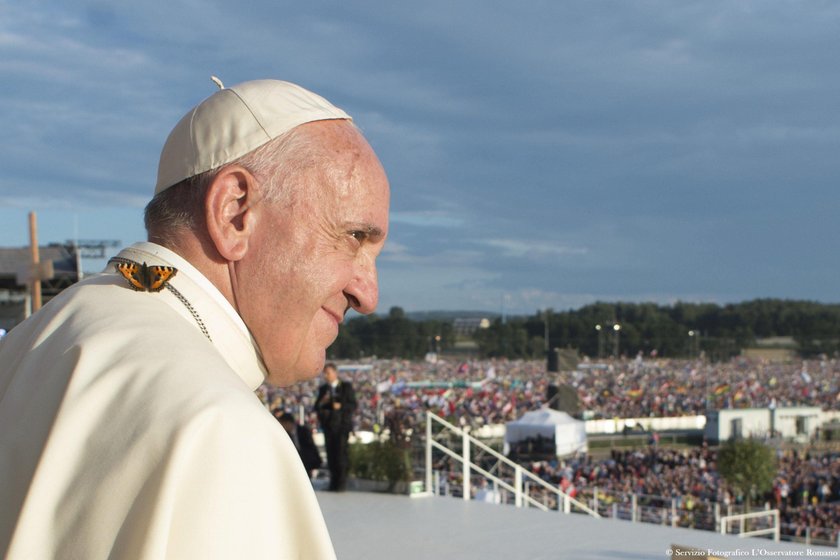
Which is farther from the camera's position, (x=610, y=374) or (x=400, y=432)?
(x=610, y=374)

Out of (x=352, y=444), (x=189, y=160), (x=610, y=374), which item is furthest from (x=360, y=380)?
(x=189, y=160)

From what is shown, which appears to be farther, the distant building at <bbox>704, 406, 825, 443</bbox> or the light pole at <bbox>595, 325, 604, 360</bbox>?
the light pole at <bbox>595, 325, 604, 360</bbox>

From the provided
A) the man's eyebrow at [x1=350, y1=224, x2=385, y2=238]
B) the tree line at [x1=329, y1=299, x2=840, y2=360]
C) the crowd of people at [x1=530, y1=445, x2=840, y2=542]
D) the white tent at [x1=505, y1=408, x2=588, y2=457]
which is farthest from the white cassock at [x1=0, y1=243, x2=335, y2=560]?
the tree line at [x1=329, y1=299, x2=840, y2=360]

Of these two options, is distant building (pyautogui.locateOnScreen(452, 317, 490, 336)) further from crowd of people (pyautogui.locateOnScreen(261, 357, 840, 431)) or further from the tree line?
crowd of people (pyautogui.locateOnScreen(261, 357, 840, 431))

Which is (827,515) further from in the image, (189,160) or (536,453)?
(189,160)

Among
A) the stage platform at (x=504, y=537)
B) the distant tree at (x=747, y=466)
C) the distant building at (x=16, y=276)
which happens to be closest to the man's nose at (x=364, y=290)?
the stage platform at (x=504, y=537)

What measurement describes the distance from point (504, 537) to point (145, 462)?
6075 mm

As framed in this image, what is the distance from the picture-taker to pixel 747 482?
15555 mm

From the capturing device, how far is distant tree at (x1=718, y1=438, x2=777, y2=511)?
51.1 feet

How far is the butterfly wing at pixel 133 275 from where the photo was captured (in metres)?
0.79

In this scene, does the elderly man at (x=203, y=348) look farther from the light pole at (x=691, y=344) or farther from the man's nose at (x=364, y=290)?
the light pole at (x=691, y=344)

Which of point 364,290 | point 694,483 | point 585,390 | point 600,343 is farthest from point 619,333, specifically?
point 364,290

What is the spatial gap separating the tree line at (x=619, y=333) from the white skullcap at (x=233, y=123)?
2432 inches

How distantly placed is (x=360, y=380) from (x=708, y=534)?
3517cm
